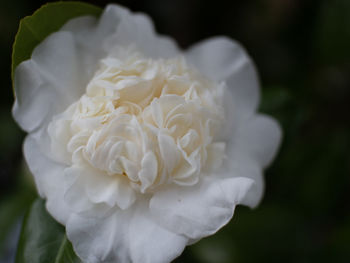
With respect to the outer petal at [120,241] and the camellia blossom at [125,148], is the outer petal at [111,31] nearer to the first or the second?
the camellia blossom at [125,148]

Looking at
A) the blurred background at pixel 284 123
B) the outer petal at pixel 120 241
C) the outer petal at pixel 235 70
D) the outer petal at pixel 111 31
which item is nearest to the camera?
the outer petal at pixel 120 241

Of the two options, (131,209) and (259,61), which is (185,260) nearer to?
(131,209)

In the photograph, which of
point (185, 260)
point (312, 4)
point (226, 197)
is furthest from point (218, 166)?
point (312, 4)

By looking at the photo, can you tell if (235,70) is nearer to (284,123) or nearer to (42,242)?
(284,123)

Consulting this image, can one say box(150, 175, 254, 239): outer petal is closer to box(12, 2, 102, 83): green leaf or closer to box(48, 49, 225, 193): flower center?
box(48, 49, 225, 193): flower center

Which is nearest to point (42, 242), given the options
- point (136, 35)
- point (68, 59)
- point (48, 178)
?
point (48, 178)

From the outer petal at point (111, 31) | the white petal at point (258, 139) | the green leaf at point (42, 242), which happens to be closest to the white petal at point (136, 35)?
the outer petal at point (111, 31)
